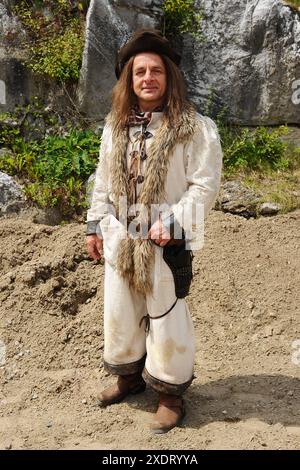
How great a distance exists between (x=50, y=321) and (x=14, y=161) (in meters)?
2.25

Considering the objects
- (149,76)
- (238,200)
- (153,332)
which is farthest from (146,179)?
(238,200)

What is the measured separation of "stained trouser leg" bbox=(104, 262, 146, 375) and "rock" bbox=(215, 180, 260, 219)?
239cm

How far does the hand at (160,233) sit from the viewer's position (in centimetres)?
292

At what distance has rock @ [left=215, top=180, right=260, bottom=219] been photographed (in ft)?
17.6

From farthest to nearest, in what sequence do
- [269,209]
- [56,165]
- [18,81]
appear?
1. [18,81]
2. [56,165]
3. [269,209]

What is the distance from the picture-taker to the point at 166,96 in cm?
304

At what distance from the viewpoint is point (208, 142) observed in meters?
2.94

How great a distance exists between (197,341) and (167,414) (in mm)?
1100

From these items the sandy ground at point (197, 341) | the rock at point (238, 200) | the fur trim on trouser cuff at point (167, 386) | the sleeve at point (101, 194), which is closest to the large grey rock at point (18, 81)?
the sandy ground at point (197, 341)

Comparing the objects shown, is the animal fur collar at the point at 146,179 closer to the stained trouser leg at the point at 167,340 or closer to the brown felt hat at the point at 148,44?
the stained trouser leg at the point at 167,340

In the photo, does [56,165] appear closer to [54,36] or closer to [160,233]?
[54,36]

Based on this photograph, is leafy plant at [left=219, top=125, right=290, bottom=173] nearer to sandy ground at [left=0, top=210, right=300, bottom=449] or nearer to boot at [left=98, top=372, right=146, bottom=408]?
sandy ground at [left=0, top=210, right=300, bottom=449]

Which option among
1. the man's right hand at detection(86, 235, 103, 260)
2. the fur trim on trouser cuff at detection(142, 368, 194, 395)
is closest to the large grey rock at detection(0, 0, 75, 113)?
the man's right hand at detection(86, 235, 103, 260)
